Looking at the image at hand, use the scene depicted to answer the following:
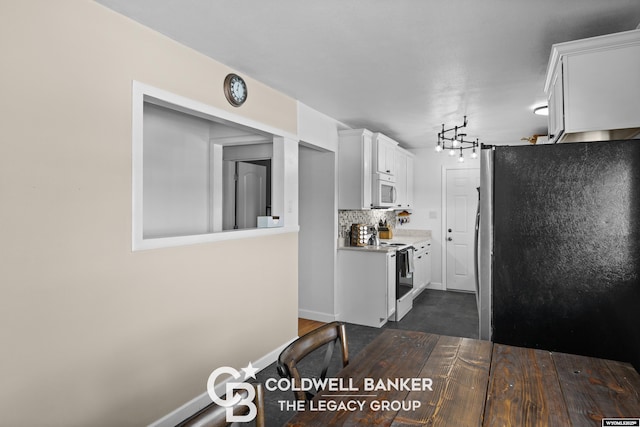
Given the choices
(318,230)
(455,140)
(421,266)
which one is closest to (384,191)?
(318,230)

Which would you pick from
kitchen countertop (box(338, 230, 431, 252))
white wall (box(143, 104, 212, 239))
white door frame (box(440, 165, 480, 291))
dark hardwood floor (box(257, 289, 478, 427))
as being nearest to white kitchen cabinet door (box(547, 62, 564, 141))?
dark hardwood floor (box(257, 289, 478, 427))

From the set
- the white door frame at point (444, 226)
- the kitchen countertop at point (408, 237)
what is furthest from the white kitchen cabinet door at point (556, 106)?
the white door frame at point (444, 226)

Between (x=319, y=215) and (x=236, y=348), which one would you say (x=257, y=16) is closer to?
(x=236, y=348)

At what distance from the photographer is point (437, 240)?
258 inches

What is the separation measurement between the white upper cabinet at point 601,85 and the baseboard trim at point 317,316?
3235 millimetres

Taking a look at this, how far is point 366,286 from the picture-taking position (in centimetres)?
453

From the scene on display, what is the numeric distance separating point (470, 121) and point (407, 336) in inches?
135

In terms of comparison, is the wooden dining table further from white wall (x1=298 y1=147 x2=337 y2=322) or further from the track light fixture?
white wall (x1=298 y1=147 x2=337 y2=322)

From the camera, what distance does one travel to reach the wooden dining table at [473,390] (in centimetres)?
112

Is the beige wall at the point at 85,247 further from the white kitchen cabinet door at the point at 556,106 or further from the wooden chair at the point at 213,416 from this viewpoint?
the white kitchen cabinet door at the point at 556,106

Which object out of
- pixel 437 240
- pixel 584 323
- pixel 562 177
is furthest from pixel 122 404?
pixel 437 240

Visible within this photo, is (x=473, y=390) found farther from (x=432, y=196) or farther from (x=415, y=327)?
(x=432, y=196)

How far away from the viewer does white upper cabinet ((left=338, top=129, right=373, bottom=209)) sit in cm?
464

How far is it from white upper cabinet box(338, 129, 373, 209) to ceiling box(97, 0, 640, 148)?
933 millimetres
